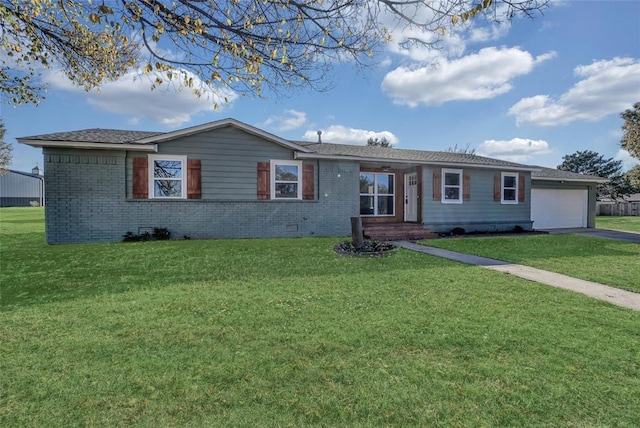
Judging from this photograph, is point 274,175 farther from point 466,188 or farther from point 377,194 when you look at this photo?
point 466,188

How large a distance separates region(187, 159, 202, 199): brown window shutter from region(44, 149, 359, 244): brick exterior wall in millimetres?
266

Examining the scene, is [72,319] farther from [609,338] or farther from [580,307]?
[580,307]

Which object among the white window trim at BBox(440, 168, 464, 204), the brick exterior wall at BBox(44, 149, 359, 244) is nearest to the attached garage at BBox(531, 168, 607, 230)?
the white window trim at BBox(440, 168, 464, 204)

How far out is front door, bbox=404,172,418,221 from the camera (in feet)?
45.1

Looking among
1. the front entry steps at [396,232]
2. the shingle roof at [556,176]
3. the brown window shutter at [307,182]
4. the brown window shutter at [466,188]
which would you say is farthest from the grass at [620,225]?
the brown window shutter at [307,182]

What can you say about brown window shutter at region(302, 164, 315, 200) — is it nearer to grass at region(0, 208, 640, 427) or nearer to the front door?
the front door

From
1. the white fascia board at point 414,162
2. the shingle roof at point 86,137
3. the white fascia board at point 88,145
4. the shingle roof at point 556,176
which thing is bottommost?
the shingle roof at point 556,176

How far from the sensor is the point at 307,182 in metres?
12.1

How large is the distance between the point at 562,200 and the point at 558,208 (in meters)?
0.53

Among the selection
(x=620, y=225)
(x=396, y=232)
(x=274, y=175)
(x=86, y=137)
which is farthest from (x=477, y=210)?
(x=86, y=137)

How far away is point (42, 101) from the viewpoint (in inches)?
288

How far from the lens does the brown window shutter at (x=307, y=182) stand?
12.0 meters

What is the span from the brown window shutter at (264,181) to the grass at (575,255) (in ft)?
18.8

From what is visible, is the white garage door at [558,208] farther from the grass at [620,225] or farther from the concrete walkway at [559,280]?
the concrete walkway at [559,280]
